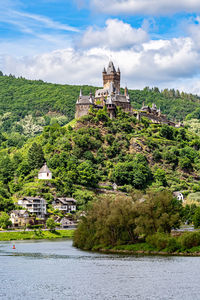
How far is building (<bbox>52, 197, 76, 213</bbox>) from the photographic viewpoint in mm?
171125

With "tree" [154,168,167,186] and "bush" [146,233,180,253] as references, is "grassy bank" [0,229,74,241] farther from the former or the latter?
"bush" [146,233,180,253]

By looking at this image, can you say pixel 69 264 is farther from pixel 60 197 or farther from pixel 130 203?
pixel 60 197

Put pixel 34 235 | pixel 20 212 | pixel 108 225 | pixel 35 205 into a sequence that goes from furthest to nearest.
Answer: pixel 35 205
pixel 20 212
pixel 34 235
pixel 108 225

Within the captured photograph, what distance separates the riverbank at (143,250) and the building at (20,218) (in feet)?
167

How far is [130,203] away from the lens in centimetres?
10900

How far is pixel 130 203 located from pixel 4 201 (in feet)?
208

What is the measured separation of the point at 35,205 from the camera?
166 m

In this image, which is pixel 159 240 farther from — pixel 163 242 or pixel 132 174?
pixel 132 174

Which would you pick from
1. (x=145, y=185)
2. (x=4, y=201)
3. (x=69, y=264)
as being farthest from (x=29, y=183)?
(x=69, y=264)

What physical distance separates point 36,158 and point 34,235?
1898 inches

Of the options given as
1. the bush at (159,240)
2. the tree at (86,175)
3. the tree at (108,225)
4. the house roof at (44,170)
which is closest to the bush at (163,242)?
the bush at (159,240)

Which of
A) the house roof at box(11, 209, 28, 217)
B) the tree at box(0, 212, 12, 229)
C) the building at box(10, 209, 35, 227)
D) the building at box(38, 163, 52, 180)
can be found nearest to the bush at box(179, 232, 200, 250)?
the tree at box(0, 212, 12, 229)

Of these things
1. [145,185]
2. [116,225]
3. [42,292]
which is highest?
[145,185]

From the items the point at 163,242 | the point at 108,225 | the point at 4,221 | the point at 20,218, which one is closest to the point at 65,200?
the point at 20,218
